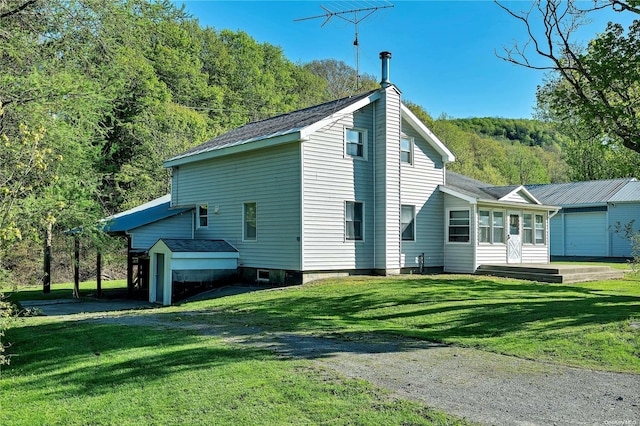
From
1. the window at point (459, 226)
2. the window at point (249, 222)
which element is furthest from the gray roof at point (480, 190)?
the window at point (249, 222)

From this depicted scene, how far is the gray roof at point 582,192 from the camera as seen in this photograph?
106 feet

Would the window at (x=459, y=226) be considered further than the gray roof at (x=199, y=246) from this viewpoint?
Yes

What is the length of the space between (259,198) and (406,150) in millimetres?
6007

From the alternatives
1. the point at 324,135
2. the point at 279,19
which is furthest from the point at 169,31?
the point at 324,135

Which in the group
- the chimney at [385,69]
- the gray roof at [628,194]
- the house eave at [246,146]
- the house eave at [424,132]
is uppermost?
the chimney at [385,69]

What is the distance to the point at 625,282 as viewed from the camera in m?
19.0

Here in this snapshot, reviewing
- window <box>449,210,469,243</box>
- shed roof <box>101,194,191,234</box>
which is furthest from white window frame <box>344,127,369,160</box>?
shed roof <box>101,194,191,234</box>

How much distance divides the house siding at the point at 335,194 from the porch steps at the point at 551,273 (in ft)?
16.3

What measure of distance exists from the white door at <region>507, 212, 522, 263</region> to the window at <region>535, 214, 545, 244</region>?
151 cm

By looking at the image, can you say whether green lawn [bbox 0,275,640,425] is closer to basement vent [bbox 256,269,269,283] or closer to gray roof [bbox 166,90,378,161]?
basement vent [bbox 256,269,269,283]

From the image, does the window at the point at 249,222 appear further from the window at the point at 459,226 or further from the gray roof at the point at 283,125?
the window at the point at 459,226

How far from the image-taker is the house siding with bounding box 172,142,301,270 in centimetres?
1788

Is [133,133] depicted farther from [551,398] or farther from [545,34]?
[551,398]

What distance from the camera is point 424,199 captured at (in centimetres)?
Answer: 2103
